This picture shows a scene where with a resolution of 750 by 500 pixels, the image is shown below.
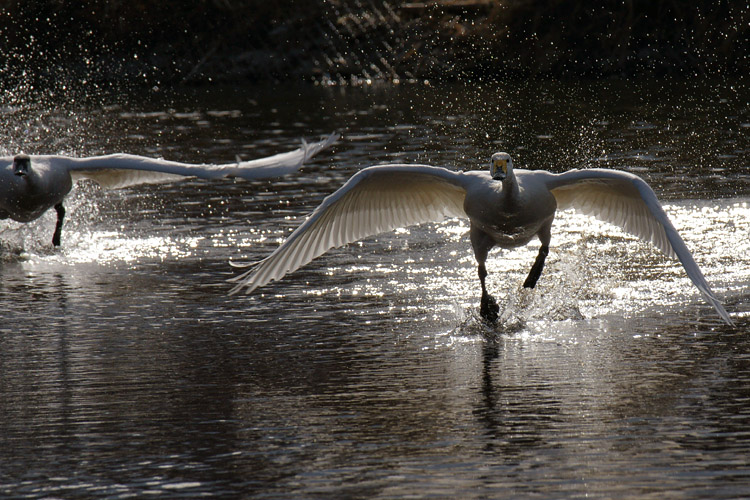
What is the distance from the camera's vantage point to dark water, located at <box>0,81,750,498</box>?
6195 mm

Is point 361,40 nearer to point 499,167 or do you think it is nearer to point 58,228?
point 58,228

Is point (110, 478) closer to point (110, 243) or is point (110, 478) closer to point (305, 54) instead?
point (110, 243)

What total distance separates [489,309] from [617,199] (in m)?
1.47

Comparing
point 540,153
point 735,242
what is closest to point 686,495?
point 735,242

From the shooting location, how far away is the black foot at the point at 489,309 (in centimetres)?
946

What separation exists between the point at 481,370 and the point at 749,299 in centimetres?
273

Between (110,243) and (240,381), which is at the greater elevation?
(110,243)

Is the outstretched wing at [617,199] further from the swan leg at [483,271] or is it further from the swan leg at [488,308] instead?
the swan leg at [488,308]

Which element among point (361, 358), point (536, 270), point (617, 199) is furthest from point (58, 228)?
point (617, 199)

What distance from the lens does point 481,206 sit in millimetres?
9367

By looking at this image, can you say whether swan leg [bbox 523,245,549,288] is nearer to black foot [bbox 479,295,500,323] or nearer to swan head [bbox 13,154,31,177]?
black foot [bbox 479,295,500,323]

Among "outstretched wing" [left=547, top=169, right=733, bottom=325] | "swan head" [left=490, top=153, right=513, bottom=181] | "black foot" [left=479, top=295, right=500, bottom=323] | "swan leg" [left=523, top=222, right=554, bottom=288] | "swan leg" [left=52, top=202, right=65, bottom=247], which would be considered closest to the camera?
"swan head" [left=490, top=153, right=513, bottom=181]

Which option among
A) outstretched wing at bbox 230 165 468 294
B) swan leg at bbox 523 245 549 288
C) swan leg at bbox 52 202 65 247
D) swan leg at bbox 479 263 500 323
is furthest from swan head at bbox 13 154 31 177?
swan leg at bbox 523 245 549 288

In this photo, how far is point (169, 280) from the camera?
11258 mm
